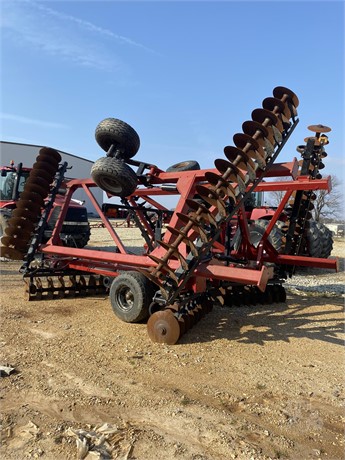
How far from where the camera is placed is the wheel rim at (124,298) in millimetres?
4703

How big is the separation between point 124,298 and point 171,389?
193 cm

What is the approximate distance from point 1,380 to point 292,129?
3.80 metres

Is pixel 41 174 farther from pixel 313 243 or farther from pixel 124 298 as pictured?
pixel 313 243

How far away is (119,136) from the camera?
4.70 meters

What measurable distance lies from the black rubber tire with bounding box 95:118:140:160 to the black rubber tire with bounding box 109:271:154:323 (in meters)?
1.53

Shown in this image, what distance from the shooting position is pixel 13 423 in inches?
95.9

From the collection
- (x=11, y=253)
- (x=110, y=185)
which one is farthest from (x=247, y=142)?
(x=11, y=253)

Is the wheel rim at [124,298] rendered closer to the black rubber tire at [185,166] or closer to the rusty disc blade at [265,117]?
the black rubber tire at [185,166]

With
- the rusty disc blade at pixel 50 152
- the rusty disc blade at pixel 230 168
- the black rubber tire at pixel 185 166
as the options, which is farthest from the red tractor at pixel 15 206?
the rusty disc blade at pixel 230 168

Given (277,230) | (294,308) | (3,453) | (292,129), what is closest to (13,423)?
(3,453)

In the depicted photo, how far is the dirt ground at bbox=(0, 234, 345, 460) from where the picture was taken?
2.26 metres

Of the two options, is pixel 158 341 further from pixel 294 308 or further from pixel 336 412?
pixel 294 308

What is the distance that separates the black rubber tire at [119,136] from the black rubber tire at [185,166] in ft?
2.95

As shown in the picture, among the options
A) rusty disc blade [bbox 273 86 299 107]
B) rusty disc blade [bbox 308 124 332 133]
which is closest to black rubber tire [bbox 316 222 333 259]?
rusty disc blade [bbox 308 124 332 133]
